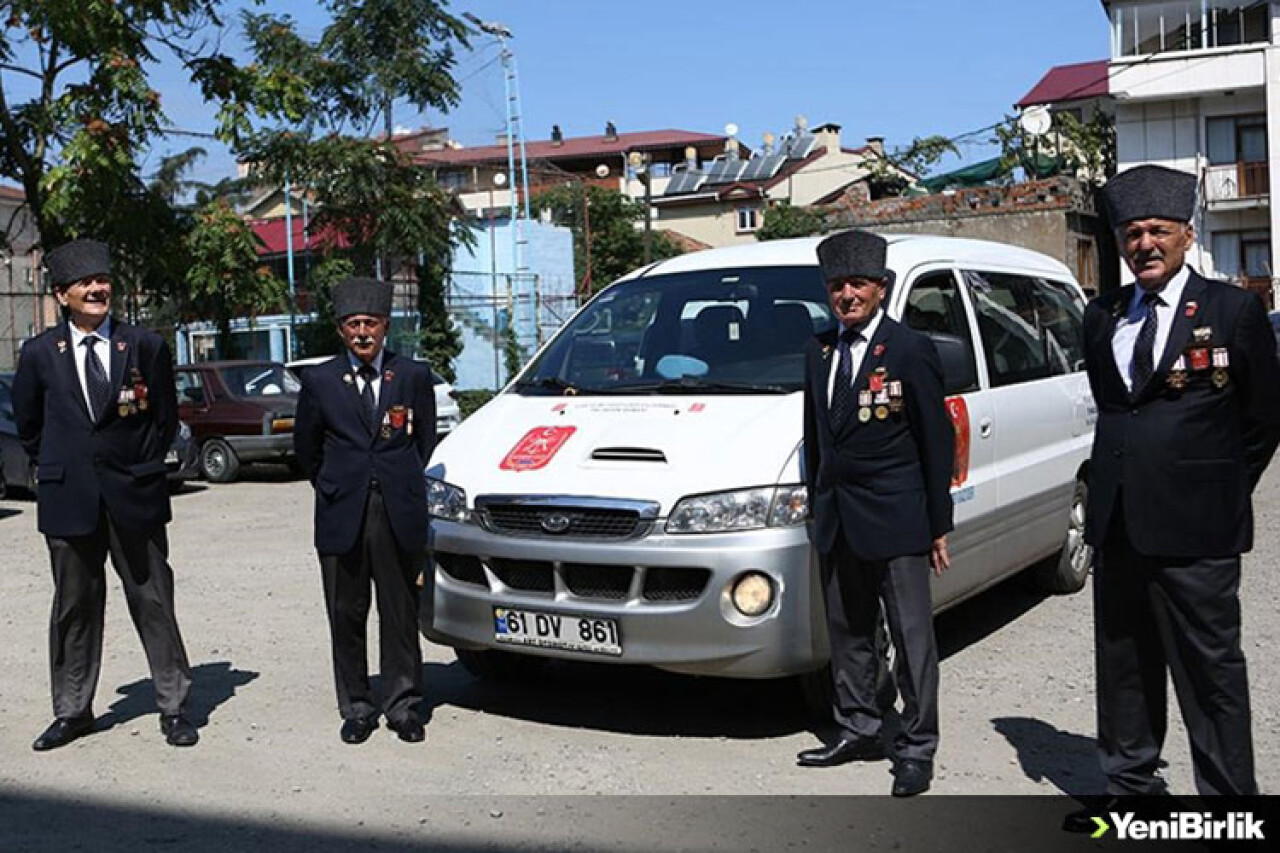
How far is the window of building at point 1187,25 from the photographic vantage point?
39062mm

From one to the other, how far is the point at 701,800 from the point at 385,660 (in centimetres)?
168

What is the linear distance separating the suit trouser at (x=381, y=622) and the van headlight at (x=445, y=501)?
0.22m

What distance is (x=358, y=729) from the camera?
604cm

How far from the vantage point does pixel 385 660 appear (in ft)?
20.2

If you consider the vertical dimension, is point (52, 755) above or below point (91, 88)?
below

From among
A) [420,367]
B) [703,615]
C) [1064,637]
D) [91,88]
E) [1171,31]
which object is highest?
[1171,31]

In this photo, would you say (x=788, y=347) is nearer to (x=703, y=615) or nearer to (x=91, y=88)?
(x=703, y=615)

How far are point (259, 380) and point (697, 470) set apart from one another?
1406 cm

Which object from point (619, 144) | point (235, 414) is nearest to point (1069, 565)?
point (235, 414)

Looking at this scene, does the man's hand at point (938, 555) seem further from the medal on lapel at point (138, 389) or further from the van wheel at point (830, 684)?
the medal on lapel at point (138, 389)

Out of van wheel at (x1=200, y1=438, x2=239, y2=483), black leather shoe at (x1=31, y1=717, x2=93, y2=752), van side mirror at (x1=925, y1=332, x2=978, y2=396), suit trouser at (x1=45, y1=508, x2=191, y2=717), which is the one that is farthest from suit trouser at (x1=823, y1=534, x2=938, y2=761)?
van wheel at (x1=200, y1=438, x2=239, y2=483)

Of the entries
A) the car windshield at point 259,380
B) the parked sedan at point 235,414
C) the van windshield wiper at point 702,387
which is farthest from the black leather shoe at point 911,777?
the car windshield at point 259,380

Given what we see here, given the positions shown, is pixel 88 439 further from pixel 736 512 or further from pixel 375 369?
pixel 736 512

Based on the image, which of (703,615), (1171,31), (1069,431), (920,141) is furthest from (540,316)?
(703,615)
